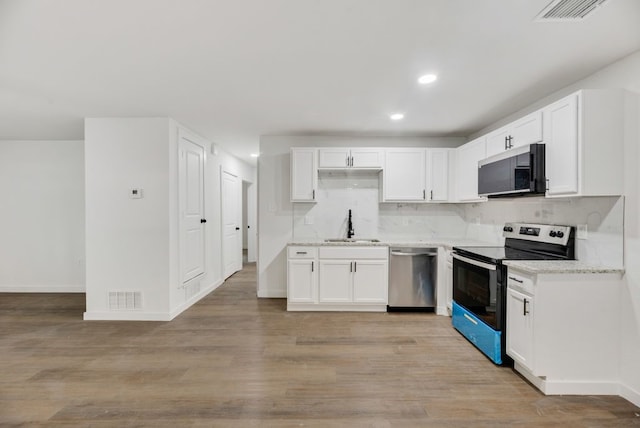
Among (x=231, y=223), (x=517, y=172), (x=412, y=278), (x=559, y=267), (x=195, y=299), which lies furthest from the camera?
(x=231, y=223)

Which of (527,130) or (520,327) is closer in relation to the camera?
(520,327)

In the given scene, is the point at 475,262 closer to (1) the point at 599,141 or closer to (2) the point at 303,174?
(1) the point at 599,141

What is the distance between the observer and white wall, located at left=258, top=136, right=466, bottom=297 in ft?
14.3

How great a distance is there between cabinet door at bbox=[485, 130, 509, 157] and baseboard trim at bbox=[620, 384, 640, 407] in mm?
2092

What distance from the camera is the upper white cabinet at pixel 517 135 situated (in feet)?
8.18

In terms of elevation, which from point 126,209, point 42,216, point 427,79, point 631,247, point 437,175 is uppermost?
point 427,79

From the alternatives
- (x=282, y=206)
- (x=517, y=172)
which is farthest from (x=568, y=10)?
(x=282, y=206)

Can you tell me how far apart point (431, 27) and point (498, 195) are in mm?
1839

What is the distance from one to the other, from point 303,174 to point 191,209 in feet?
5.38

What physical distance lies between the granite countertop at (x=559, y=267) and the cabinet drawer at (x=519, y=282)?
8 cm

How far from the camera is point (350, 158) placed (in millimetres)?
4023

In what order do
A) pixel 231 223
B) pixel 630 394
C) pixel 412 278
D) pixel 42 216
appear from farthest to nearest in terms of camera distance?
1. pixel 231 223
2. pixel 42 216
3. pixel 412 278
4. pixel 630 394

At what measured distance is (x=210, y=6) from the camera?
5.29 feet

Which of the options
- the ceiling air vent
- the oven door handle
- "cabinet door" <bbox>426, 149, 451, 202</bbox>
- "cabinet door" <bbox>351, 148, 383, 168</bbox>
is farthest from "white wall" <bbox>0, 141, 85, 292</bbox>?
the ceiling air vent
